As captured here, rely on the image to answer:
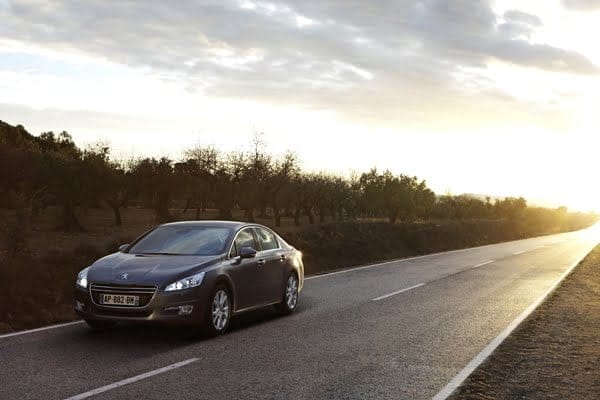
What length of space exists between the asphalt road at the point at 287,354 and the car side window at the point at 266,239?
1.21 metres

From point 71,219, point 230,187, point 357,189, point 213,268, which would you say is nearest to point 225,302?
point 213,268

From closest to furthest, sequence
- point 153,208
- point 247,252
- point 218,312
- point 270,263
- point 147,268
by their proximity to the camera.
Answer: point 147,268, point 218,312, point 247,252, point 270,263, point 153,208

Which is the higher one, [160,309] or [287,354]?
[160,309]

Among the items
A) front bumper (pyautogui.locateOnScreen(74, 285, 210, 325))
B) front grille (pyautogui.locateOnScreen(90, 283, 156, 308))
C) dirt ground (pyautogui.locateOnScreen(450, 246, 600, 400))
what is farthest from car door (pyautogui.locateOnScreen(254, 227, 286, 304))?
dirt ground (pyautogui.locateOnScreen(450, 246, 600, 400))

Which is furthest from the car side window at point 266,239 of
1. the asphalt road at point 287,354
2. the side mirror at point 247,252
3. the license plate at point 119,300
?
the license plate at point 119,300

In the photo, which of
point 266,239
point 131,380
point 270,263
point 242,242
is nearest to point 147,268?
point 242,242

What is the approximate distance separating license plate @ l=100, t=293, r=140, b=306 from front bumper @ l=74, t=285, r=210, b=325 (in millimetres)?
53

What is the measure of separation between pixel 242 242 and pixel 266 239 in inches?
39.8

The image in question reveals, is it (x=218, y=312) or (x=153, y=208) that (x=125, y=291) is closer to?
(x=218, y=312)

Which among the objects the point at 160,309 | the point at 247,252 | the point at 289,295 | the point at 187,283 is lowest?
the point at 289,295

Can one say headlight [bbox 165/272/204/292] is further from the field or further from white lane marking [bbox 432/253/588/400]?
white lane marking [bbox 432/253/588/400]

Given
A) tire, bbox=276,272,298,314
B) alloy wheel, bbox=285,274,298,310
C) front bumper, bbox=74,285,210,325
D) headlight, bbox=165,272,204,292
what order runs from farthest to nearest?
alloy wheel, bbox=285,274,298,310 → tire, bbox=276,272,298,314 → headlight, bbox=165,272,204,292 → front bumper, bbox=74,285,210,325

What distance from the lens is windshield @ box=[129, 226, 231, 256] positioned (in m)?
9.81

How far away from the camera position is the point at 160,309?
27.8ft
